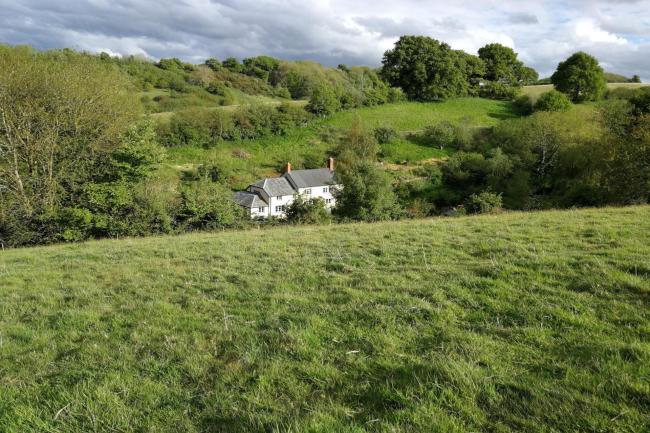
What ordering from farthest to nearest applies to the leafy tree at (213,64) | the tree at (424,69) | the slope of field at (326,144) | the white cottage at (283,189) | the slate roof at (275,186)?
the leafy tree at (213,64) → the tree at (424,69) → the slope of field at (326,144) → the slate roof at (275,186) → the white cottage at (283,189)

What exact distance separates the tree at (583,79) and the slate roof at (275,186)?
51.7 meters

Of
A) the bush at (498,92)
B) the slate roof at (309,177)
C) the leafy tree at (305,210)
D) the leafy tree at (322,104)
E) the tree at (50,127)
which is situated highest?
the bush at (498,92)

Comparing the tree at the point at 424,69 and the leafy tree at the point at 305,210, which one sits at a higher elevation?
the tree at the point at 424,69

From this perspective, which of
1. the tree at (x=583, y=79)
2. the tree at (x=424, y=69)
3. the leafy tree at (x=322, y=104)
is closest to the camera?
the leafy tree at (x=322, y=104)

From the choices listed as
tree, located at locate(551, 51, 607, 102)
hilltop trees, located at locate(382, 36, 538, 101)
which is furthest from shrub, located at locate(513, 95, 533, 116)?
tree, located at locate(551, 51, 607, 102)

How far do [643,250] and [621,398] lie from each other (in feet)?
18.0

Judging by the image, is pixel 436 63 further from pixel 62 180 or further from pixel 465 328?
pixel 465 328

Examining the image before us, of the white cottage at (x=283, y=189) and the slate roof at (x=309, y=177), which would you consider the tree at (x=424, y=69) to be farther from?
the slate roof at (x=309, y=177)

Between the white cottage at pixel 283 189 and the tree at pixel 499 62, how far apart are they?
52.1 metres

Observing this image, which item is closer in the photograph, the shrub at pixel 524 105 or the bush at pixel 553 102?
the bush at pixel 553 102

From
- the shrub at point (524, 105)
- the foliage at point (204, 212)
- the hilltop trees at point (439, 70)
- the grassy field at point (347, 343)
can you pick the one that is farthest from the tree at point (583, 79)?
the grassy field at point (347, 343)

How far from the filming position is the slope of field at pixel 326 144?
45.1 metres

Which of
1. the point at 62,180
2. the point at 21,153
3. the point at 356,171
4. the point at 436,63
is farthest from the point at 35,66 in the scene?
the point at 436,63

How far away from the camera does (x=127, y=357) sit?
4.55m
